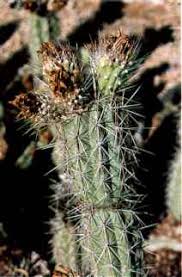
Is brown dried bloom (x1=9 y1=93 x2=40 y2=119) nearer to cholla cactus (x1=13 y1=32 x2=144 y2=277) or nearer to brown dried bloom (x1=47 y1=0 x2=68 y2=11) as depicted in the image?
cholla cactus (x1=13 y1=32 x2=144 y2=277)

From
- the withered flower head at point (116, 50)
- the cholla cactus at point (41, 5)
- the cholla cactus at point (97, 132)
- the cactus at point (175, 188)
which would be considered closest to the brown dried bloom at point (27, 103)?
the cholla cactus at point (97, 132)

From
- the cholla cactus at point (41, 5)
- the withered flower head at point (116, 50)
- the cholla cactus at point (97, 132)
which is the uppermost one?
the cholla cactus at point (41, 5)

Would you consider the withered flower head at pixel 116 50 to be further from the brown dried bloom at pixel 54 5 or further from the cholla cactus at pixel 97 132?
the brown dried bloom at pixel 54 5

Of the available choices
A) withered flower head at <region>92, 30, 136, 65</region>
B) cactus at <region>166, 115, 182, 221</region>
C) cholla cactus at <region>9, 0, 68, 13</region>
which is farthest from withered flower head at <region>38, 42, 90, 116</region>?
cholla cactus at <region>9, 0, 68, 13</region>

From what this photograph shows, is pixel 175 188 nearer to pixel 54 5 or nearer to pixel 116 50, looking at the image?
pixel 54 5

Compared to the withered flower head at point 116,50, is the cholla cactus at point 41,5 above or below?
above

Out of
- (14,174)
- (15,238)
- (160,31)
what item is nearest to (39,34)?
(14,174)
